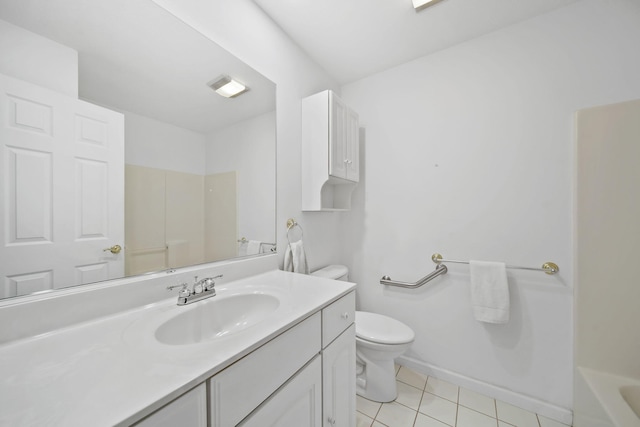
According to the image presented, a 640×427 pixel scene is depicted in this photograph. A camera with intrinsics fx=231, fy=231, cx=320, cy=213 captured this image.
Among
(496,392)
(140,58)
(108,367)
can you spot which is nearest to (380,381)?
(496,392)

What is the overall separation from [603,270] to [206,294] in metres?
1.98

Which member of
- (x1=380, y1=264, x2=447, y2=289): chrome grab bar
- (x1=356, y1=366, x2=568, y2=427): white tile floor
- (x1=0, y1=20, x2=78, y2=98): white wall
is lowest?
(x1=356, y1=366, x2=568, y2=427): white tile floor

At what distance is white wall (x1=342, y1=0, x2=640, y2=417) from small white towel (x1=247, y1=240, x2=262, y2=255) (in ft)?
3.26

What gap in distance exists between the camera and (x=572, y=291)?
130 cm

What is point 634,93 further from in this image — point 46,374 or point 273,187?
point 46,374

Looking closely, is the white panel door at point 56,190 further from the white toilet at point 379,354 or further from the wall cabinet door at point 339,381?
the white toilet at point 379,354

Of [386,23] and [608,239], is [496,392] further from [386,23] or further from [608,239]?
[386,23]

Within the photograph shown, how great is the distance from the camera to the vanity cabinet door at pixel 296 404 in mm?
640

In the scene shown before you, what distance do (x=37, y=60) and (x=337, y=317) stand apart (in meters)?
1.31

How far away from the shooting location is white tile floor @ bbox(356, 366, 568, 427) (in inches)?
51.1

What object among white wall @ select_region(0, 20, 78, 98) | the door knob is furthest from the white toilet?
white wall @ select_region(0, 20, 78, 98)

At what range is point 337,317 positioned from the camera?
99cm

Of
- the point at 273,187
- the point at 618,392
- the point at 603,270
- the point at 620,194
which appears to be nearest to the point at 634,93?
the point at 620,194

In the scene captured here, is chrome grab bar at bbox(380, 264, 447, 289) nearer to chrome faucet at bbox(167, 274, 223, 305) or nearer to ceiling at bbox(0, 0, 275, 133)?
chrome faucet at bbox(167, 274, 223, 305)
